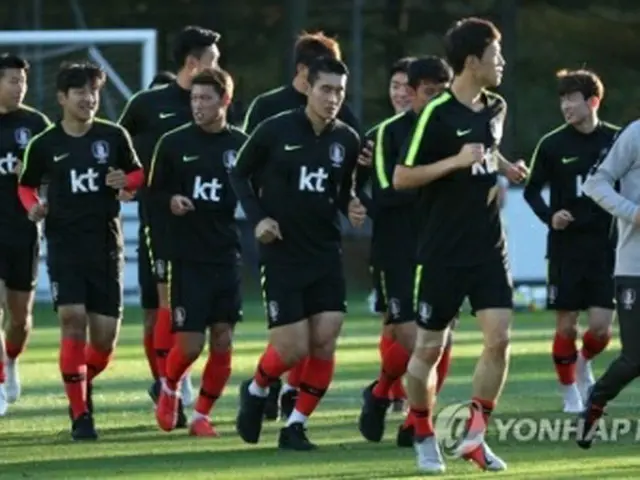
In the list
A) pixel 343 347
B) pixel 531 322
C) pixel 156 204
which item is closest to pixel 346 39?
pixel 531 322

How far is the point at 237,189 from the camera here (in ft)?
44.9

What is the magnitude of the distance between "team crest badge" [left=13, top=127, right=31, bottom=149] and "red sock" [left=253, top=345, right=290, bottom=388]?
283 cm

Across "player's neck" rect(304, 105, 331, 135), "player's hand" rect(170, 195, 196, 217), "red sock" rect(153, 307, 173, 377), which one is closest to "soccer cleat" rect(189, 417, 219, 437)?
"red sock" rect(153, 307, 173, 377)

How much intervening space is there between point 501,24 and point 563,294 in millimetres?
15395

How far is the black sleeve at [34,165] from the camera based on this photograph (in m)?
14.6

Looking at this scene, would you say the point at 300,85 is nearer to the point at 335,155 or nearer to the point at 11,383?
the point at 335,155

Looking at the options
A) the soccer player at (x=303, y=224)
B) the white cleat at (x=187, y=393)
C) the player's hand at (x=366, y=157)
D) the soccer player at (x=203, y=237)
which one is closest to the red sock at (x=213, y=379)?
the soccer player at (x=203, y=237)

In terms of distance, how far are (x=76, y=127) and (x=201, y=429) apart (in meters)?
1.94

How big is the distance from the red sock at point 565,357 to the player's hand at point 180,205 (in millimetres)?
3114

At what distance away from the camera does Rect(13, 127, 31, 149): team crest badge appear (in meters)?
15.9

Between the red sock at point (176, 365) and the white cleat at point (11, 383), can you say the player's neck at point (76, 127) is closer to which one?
the red sock at point (176, 365)

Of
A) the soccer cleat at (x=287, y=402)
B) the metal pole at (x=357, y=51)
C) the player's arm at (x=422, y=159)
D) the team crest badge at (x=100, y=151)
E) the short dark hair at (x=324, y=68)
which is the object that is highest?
the short dark hair at (x=324, y=68)

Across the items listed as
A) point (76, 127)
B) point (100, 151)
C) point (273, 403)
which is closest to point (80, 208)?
point (100, 151)

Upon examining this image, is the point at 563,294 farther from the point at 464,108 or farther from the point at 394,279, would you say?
the point at 464,108
